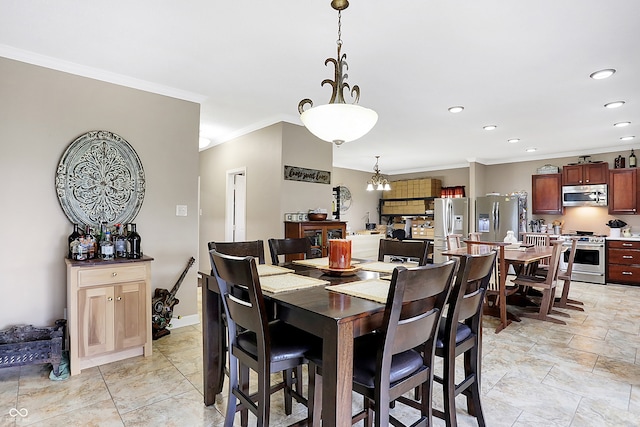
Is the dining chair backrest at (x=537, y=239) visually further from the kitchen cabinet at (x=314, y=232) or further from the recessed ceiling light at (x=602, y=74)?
the kitchen cabinet at (x=314, y=232)

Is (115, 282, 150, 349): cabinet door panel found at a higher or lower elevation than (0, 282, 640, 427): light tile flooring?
higher

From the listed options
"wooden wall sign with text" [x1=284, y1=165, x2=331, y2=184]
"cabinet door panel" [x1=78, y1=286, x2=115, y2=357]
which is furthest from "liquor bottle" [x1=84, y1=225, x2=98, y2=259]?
"wooden wall sign with text" [x1=284, y1=165, x2=331, y2=184]

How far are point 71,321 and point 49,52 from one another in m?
2.09

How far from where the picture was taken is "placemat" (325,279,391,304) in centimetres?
152

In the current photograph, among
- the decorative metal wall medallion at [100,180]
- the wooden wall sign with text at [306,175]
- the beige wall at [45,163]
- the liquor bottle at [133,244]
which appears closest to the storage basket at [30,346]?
the beige wall at [45,163]

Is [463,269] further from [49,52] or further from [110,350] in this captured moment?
[49,52]

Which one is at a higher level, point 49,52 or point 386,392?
point 49,52

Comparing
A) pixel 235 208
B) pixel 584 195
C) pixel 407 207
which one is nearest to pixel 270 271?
pixel 235 208

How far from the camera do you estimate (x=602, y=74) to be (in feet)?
9.86

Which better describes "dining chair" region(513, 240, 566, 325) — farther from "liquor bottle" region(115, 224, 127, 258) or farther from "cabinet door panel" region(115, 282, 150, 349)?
"liquor bottle" region(115, 224, 127, 258)

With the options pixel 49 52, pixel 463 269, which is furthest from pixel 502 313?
pixel 49 52

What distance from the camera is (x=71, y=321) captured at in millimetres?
2502

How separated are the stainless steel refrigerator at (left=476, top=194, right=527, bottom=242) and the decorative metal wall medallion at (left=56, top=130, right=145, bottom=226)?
615 centimetres

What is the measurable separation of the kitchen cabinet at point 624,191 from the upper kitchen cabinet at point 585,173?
123 mm
